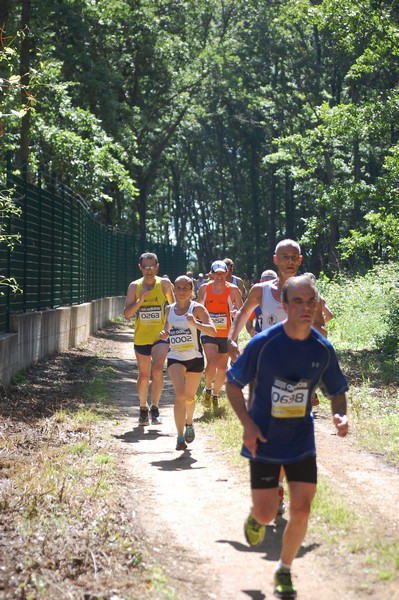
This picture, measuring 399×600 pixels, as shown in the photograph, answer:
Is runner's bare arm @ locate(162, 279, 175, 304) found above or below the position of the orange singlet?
above

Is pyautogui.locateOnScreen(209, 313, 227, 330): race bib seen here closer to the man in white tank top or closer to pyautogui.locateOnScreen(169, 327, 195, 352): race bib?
pyautogui.locateOnScreen(169, 327, 195, 352): race bib

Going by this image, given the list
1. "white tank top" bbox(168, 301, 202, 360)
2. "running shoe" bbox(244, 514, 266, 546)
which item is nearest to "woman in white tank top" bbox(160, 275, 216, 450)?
"white tank top" bbox(168, 301, 202, 360)

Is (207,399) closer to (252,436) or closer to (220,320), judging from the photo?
(220,320)

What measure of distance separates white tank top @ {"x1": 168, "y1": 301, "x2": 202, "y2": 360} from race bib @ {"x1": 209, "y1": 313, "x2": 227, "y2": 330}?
2.74 metres

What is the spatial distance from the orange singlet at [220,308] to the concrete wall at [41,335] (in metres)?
2.63

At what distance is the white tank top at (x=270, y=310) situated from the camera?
352 inches

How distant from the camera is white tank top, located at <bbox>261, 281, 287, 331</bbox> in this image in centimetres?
895

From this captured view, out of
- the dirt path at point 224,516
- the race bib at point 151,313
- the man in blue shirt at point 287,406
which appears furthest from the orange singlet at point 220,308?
the man in blue shirt at point 287,406

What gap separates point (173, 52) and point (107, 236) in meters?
10.5

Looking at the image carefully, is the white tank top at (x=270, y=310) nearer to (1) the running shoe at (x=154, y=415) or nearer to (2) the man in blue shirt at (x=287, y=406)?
(2) the man in blue shirt at (x=287, y=406)

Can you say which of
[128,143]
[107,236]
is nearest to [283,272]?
[107,236]

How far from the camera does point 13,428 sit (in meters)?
11.0

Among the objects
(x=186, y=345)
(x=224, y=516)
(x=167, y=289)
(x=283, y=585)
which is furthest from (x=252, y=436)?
(x=167, y=289)

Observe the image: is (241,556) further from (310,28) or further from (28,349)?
(310,28)
